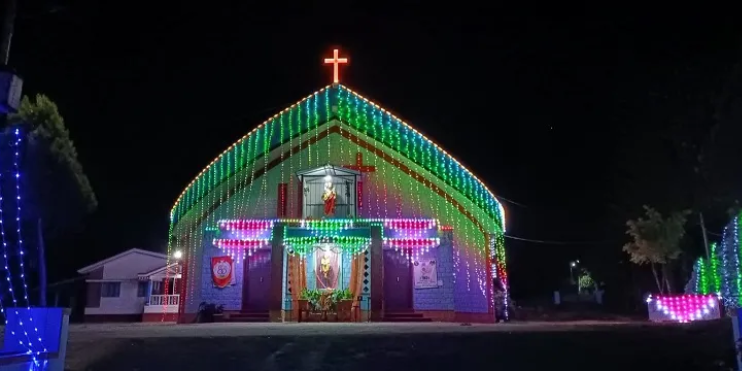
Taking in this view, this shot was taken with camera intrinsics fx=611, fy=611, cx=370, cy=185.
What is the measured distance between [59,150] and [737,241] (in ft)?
68.1

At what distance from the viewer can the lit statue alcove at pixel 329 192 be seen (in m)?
21.4

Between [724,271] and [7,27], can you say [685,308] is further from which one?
[7,27]

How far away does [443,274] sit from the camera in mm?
21141

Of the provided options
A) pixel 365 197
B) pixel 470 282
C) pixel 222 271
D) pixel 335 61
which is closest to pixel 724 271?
pixel 470 282

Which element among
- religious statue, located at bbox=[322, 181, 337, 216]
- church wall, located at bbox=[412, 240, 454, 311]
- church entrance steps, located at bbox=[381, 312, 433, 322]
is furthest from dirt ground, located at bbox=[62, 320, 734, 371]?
religious statue, located at bbox=[322, 181, 337, 216]

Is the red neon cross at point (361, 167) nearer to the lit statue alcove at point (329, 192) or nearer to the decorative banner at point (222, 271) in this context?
the lit statue alcove at point (329, 192)

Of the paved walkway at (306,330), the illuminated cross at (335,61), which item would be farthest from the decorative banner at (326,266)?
the illuminated cross at (335,61)

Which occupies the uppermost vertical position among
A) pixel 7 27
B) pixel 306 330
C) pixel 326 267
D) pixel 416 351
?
pixel 7 27

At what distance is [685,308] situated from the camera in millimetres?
20250

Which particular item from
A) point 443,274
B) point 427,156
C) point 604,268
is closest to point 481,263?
point 443,274

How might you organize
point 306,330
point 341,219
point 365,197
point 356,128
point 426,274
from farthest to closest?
point 356,128 → point 365,197 → point 426,274 → point 341,219 → point 306,330

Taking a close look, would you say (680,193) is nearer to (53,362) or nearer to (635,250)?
(635,250)

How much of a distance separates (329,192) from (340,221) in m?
1.52

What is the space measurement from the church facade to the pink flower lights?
5373mm
